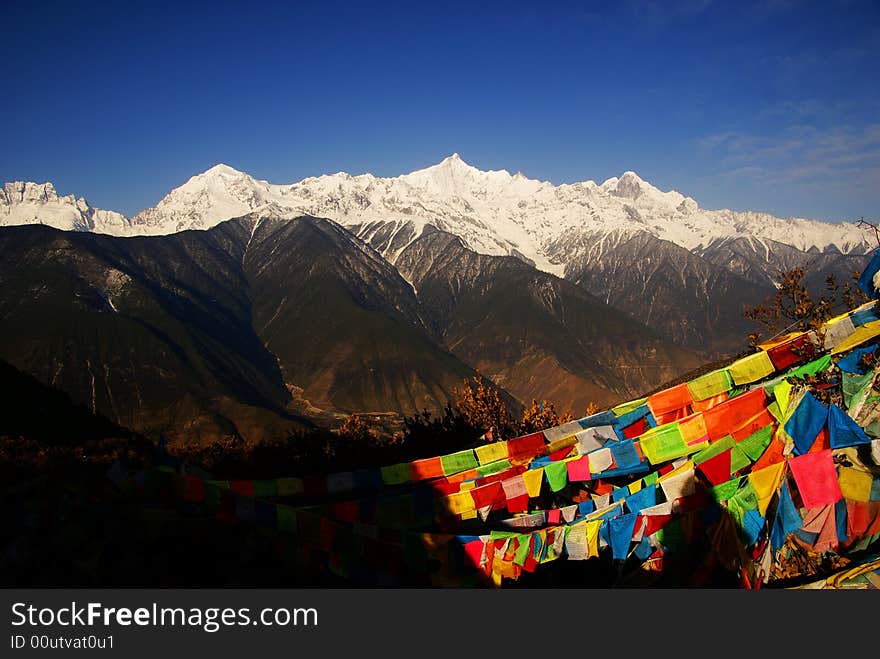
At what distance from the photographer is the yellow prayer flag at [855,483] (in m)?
13.6

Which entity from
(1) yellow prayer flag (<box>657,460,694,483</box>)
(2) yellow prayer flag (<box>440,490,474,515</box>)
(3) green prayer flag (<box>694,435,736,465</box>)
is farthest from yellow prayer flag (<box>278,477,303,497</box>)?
(3) green prayer flag (<box>694,435,736,465</box>)

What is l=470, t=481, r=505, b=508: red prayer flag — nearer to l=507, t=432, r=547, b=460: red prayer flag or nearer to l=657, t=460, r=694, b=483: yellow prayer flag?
l=507, t=432, r=547, b=460: red prayer flag

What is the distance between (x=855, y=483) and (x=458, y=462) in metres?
8.96

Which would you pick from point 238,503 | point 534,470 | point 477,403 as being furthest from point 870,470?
point 477,403

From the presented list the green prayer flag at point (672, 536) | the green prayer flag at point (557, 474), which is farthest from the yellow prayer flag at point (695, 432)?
the green prayer flag at point (557, 474)

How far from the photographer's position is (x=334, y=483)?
56.2ft

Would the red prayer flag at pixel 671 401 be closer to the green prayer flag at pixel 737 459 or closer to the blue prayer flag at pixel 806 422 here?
the green prayer flag at pixel 737 459

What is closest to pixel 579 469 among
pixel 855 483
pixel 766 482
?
pixel 766 482

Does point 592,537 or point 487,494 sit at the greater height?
point 487,494

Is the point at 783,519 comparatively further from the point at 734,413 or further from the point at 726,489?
the point at 734,413

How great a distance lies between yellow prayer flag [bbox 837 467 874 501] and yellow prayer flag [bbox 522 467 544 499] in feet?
20.6

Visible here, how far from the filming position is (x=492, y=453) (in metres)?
17.2

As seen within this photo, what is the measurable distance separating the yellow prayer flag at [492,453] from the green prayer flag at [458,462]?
0.64ft
